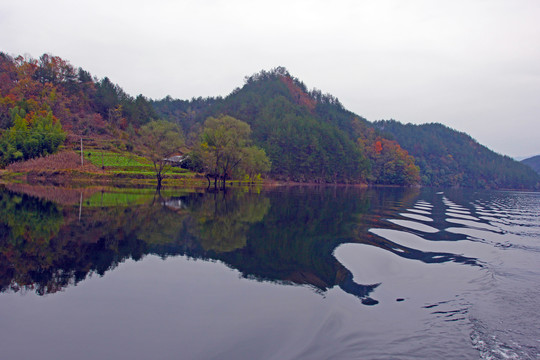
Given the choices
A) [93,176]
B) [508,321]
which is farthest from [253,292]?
[93,176]

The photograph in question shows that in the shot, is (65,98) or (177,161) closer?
(177,161)

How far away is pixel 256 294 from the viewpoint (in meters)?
10.8

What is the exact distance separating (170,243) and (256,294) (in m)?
8.22

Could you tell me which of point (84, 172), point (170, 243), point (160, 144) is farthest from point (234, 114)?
point (170, 243)

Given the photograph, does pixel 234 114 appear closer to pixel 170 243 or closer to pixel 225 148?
pixel 225 148

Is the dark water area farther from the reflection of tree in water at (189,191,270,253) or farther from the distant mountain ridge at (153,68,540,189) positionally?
the distant mountain ridge at (153,68,540,189)

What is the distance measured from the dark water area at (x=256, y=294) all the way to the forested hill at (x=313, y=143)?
317 ft

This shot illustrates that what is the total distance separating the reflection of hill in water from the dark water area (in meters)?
0.10

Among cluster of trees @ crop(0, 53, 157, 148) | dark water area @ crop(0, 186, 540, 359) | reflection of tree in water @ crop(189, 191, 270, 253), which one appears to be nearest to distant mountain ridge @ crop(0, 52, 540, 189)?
cluster of trees @ crop(0, 53, 157, 148)

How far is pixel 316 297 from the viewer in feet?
35.5

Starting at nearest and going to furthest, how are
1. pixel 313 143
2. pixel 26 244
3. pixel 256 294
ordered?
pixel 256 294
pixel 26 244
pixel 313 143

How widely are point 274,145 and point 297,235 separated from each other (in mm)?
98407

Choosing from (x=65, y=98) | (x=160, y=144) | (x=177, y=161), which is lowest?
(x=177, y=161)

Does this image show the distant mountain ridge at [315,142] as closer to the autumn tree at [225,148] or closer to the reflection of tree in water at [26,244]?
the autumn tree at [225,148]
